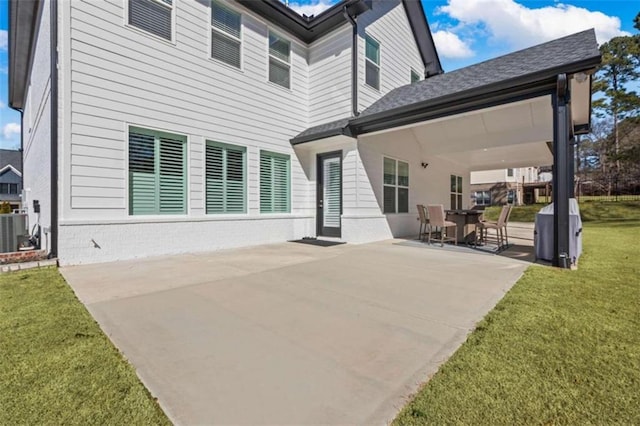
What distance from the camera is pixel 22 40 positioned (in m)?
10.5

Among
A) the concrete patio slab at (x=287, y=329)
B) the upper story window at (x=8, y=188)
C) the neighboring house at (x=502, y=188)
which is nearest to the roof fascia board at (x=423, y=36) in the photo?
the concrete patio slab at (x=287, y=329)

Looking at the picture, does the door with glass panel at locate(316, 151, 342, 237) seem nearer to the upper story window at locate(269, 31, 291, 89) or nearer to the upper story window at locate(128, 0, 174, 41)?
the upper story window at locate(269, 31, 291, 89)

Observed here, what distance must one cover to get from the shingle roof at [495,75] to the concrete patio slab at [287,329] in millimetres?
3476

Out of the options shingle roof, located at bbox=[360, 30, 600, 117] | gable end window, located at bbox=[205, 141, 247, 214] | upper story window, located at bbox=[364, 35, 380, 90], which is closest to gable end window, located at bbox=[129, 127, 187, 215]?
gable end window, located at bbox=[205, 141, 247, 214]

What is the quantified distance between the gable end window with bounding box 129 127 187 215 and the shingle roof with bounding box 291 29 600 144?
3.60m

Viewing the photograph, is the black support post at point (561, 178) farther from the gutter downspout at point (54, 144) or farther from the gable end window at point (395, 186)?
the gutter downspout at point (54, 144)

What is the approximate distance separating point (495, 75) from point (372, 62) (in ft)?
13.6

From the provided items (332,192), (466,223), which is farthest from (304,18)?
(466,223)

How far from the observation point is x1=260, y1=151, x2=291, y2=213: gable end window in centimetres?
870

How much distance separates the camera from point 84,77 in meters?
5.67

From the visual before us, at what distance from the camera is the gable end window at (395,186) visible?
32.7 feet

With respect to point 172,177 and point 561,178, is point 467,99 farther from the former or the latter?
point 172,177

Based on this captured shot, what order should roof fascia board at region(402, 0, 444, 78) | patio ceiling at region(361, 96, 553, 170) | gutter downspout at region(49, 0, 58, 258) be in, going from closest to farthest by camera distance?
gutter downspout at region(49, 0, 58, 258), patio ceiling at region(361, 96, 553, 170), roof fascia board at region(402, 0, 444, 78)

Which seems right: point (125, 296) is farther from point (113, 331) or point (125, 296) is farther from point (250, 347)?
point (250, 347)
